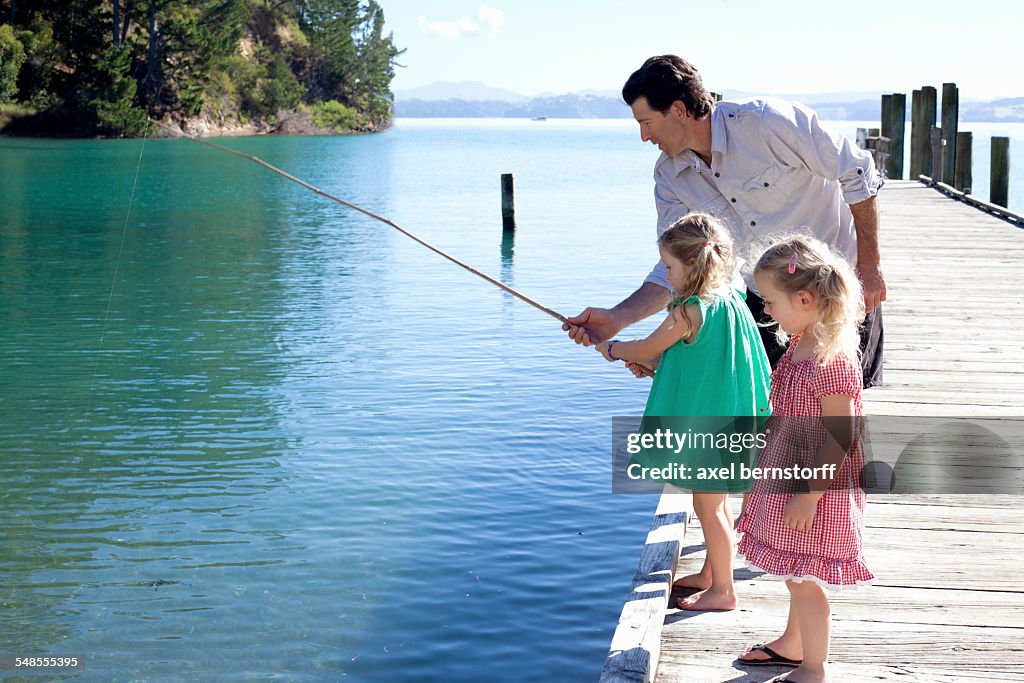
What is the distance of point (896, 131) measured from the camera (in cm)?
2478

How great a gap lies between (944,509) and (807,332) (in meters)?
1.91

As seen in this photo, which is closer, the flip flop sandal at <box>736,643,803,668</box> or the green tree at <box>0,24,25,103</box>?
the flip flop sandal at <box>736,643,803,668</box>

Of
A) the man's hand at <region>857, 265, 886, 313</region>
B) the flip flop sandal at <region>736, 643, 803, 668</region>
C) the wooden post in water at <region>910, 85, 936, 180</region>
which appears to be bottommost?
the flip flop sandal at <region>736, 643, 803, 668</region>

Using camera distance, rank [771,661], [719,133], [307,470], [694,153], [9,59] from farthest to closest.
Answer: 1. [9,59]
2. [307,470]
3. [694,153]
4. [719,133]
5. [771,661]

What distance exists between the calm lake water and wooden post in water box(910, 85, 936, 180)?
755 centimetres

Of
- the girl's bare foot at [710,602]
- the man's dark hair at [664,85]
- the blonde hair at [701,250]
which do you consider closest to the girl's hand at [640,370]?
the blonde hair at [701,250]

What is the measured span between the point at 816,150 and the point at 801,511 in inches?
53.3

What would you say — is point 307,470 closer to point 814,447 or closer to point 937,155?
point 814,447

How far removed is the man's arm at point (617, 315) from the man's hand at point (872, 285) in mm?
664

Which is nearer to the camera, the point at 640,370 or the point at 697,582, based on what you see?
the point at 697,582

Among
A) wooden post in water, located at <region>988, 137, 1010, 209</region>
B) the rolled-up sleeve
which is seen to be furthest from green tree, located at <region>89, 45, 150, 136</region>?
the rolled-up sleeve

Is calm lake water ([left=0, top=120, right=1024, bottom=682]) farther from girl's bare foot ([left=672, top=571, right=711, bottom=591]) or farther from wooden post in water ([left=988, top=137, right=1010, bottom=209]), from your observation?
wooden post in water ([left=988, top=137, right=1010, bottom=209])

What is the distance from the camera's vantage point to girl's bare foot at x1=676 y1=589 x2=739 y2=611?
12.4 feet

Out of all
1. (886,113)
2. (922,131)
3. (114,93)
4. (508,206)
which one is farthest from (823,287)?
(114,93)
